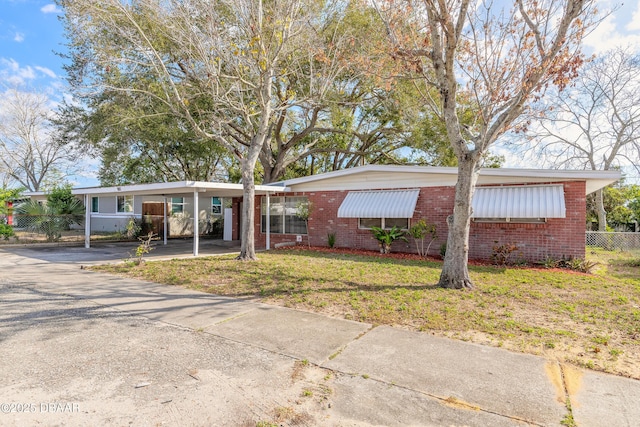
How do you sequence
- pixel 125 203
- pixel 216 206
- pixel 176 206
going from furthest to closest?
1. pixel 216 206
2. pixel 125 203
3. pixel 176 206

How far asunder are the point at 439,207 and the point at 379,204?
209 cm

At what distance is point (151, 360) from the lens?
376 cm

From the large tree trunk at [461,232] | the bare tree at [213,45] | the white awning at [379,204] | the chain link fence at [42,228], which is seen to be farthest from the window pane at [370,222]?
the chain link fence at [42,228]

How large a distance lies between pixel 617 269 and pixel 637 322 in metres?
6.99

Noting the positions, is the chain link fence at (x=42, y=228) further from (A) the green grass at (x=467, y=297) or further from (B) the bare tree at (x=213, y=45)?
(A) the green grass at (x=467, y=297)

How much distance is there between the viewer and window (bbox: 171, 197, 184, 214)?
2148 cm

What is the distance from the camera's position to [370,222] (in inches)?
539

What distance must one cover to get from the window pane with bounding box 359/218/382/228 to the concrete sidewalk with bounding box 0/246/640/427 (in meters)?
8.24

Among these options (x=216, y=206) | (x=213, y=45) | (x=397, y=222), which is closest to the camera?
(x=213, y=45)

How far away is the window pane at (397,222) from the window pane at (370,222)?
28cm

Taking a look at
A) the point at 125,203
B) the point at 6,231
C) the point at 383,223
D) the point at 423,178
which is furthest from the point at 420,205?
the point at 125,203

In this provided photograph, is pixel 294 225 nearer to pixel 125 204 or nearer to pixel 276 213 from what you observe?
pixel 276 213

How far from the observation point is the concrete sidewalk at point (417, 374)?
283cm

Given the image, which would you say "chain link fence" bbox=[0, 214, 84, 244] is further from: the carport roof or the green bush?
the carport roof
